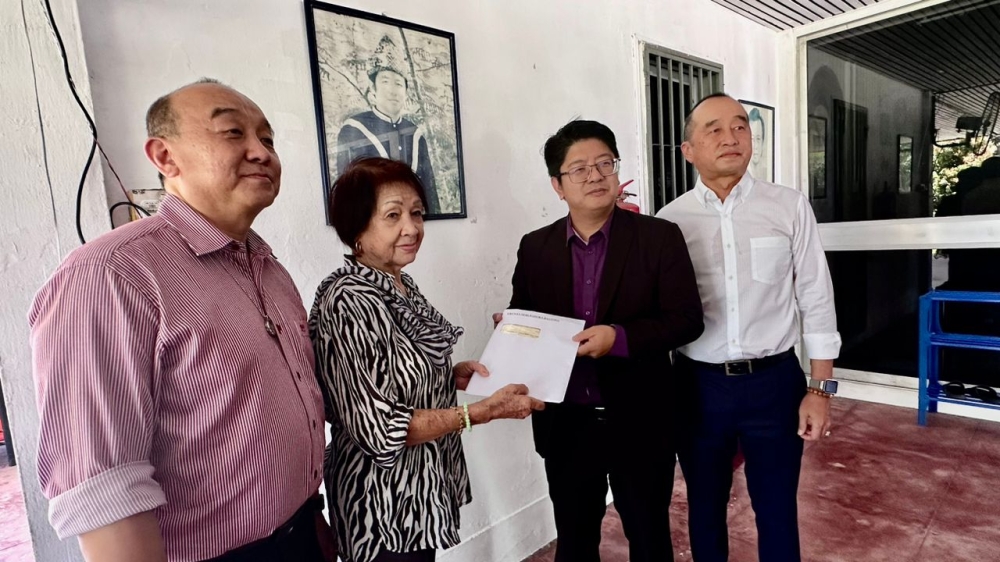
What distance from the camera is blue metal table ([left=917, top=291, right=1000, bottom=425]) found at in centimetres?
334

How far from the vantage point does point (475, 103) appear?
2.21 meters

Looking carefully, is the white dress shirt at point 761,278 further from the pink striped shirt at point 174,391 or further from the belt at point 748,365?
the pink striped shirt at point 174,391

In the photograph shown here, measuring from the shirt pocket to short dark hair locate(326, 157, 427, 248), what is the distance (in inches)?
43.8

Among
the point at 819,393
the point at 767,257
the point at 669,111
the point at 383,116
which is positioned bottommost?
the point at 819,393

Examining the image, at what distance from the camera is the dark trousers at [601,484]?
156 cm

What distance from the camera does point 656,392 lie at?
158 cm

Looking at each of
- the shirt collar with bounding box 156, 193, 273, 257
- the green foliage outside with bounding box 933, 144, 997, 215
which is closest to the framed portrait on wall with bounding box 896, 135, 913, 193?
the green foliage outside with bounding box 933, 144, 997, 215

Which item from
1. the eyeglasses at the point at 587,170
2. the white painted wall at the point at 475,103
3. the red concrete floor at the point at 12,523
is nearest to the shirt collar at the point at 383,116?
the white painted wall at the point at 475,103

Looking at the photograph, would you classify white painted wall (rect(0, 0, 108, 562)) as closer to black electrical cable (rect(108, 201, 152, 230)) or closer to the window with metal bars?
black electrical cable (rect(108, 201, 152, 230))

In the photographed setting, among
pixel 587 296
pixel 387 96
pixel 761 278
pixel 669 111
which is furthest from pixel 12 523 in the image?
pixel 669 111

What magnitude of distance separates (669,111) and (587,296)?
6.79ft

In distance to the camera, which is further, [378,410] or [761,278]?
[761,278]

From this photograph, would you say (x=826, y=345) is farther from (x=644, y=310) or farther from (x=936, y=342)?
(x=936, y=342)

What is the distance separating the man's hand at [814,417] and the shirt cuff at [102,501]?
5.60ft
